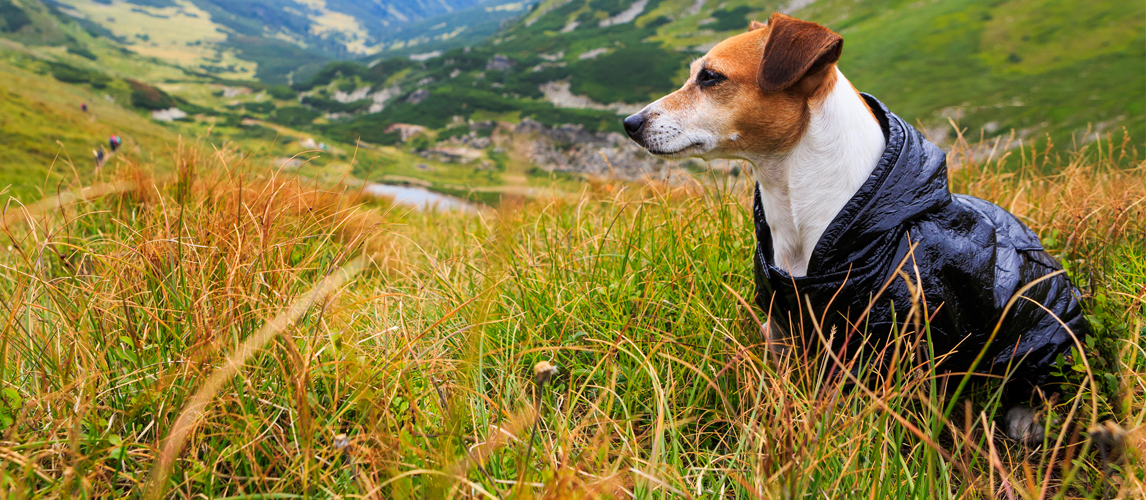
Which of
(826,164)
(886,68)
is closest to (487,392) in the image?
(826,164)

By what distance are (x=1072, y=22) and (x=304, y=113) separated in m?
179

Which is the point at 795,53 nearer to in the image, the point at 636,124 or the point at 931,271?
the point at 636,124

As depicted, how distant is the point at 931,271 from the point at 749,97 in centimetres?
119

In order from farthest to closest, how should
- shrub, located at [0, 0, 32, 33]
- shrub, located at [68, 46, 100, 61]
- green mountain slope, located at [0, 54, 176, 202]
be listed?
1. shrub, located at [68, 46, 100, 61]
2. shrub, located at [0, 0, 32, 33]
3. green mountain slope, located at [0, 54, 176, 202]

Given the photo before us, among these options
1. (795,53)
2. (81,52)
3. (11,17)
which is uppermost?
(11,17)

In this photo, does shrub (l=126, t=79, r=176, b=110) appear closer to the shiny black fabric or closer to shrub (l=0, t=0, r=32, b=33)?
shrub (l=0, t=0, r=32, b=33)

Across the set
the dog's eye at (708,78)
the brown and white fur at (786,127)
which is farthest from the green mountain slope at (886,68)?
the brown and white fur at (786,127)

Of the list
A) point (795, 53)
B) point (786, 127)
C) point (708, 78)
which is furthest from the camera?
point (708, 78)

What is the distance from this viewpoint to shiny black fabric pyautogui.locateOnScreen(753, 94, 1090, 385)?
212cm

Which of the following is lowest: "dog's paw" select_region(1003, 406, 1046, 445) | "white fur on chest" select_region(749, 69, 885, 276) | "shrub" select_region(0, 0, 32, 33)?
"dog's paw" select_region(1003, 406, 1046, 445)

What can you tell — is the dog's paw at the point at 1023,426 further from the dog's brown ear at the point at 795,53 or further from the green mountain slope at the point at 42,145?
the green mountain slope at the point at 42,145

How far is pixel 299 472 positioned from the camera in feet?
4.90

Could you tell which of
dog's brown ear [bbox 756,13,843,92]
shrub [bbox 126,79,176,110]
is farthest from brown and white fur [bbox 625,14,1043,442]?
shrub [bbox 126,79,176,110]

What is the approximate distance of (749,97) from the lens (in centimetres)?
253
